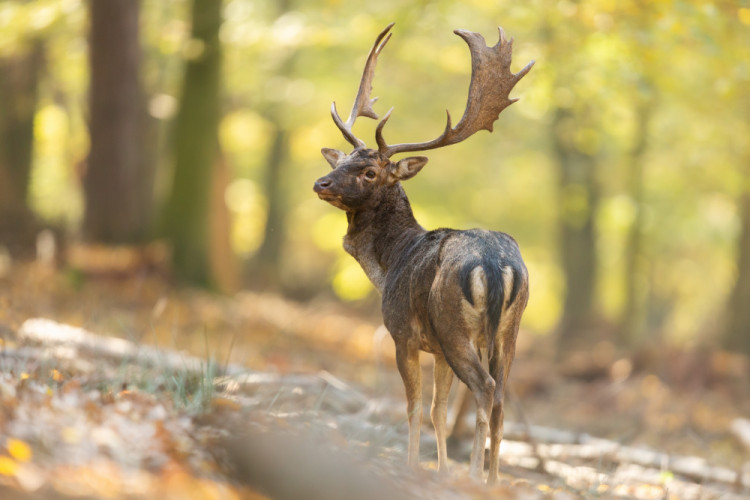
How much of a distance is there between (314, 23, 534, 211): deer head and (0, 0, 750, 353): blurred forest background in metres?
4.33

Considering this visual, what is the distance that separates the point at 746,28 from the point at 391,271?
23.4 feet

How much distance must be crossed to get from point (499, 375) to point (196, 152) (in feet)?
32.9

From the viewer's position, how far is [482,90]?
6.29 m

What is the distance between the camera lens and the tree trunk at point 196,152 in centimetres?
1398

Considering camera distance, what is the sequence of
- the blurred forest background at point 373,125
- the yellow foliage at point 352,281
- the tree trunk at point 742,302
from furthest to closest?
the yellow foliage at point 352,281
the tree trunk at point 742,302
the blurred forest background at point 373,125

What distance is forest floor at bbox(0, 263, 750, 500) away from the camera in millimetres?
4109

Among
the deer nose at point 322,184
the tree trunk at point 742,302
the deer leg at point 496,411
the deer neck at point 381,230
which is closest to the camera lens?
the deer leg at point 496,411

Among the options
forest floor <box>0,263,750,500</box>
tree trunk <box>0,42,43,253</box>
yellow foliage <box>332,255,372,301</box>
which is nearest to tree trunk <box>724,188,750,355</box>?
forest floor <box>0,263,750,500</box>

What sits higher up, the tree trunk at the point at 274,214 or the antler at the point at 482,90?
the antler at the point at 482,90

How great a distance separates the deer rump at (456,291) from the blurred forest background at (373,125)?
18.8 feet

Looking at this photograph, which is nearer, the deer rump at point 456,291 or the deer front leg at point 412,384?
the deer rump at point 456,291

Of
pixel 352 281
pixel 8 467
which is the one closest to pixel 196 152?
pixel 352 281

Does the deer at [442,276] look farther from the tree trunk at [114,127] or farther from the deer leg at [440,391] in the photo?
the tree trunk at [114,127]

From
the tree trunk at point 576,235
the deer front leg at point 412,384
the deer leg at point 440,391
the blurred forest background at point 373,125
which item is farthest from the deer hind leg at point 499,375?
the tree trunk at point 576,235
